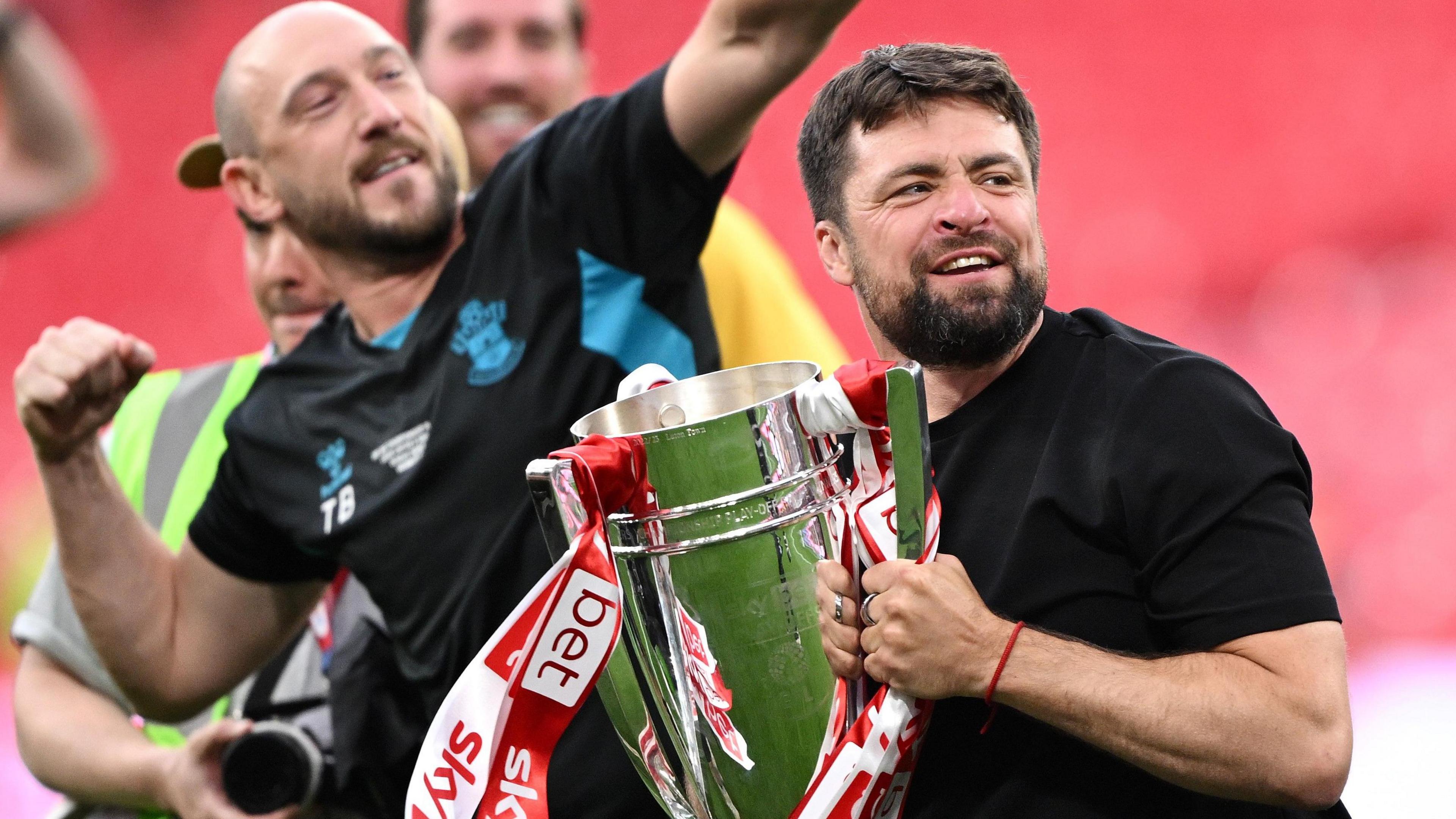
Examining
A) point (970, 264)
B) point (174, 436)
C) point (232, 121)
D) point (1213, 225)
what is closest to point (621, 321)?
point (970, 264)

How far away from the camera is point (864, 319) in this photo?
139cm

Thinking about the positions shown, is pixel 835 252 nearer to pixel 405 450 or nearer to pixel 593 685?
pixel 593 685

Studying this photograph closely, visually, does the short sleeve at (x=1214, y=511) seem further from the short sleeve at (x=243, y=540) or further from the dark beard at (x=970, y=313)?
the short sleeve at (x=243, y=540)

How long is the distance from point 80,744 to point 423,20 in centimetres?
147

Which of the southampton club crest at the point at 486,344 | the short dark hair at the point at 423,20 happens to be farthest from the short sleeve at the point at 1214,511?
the short dark hair at the point at 423,20

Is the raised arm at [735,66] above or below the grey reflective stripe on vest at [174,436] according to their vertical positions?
above

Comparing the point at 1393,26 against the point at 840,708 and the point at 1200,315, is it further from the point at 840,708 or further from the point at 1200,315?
the point at 840,708

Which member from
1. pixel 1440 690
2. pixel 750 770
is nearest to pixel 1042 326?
pixel 750 770

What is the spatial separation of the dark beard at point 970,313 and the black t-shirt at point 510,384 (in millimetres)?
519

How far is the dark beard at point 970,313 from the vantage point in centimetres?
125

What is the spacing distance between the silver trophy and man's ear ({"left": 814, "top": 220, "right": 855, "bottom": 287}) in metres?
0.26

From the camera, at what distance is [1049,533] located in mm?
1190

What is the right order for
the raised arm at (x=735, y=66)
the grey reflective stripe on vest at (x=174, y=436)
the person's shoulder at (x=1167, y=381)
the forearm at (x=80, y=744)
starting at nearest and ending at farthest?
the person's shoulder at (x=1167, y=381) < the raised arm at (x=735, y=66) < the forearm at (x=80, y=744) < the grey reflective stripe on vest at (x=174, y=436)

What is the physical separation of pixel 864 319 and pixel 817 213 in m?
0.12
